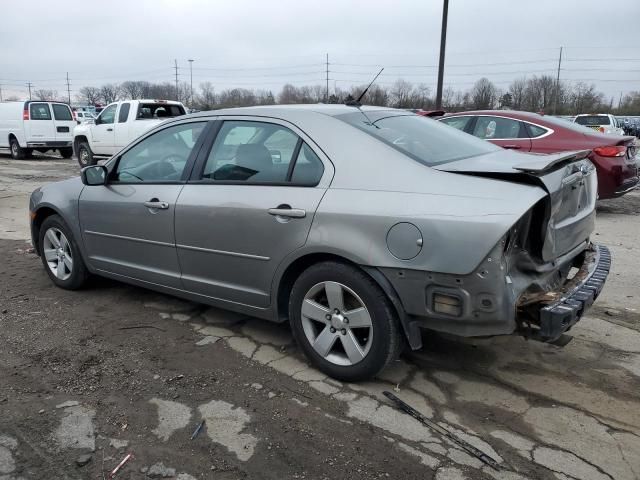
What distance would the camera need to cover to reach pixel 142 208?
409 centimetres

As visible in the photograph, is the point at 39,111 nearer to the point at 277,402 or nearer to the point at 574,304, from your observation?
the point at 277,402

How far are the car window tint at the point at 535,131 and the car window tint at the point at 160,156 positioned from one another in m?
5.96

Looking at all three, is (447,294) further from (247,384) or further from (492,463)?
(247,384)

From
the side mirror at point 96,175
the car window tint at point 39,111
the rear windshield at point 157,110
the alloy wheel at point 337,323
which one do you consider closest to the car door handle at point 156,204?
the side mirror at point 96,175

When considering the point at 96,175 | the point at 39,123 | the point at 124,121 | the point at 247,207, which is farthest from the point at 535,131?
the point at 39,123

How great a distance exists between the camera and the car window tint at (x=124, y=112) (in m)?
15.1

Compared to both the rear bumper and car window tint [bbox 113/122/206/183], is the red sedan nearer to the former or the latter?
car window tint [bbox 113/122/206/183]

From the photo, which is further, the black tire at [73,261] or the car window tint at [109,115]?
the car window tint at [109,115]

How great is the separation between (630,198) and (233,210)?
9665 millimetres

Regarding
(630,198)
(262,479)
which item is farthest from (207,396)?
(630,198)

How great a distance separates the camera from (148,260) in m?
4.16

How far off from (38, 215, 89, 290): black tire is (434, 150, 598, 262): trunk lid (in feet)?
11.0

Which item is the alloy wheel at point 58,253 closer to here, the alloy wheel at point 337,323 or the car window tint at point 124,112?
the alloy wheel at point 337,323

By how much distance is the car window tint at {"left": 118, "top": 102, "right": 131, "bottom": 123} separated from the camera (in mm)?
15086
